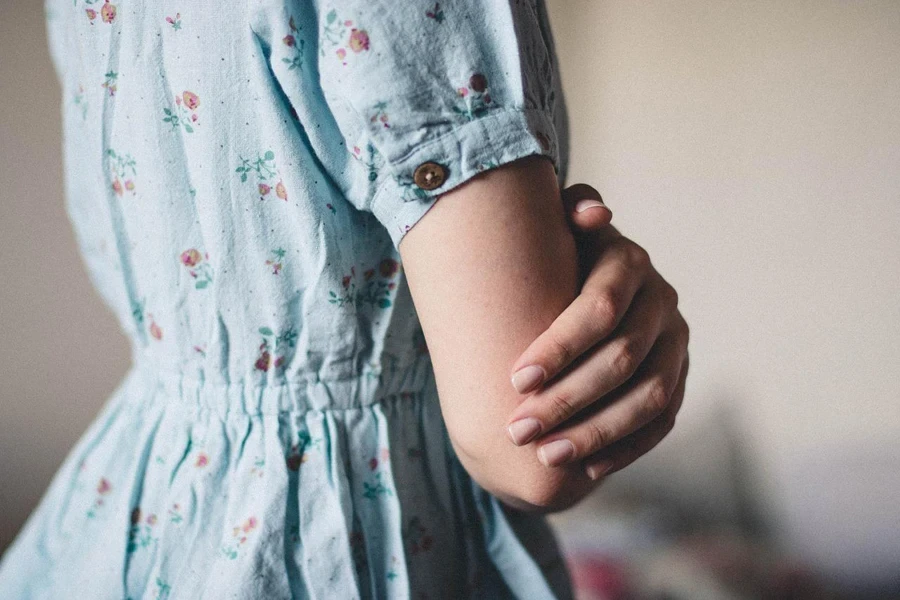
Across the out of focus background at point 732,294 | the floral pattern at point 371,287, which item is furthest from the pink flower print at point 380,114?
the out of focus background at point 732,294

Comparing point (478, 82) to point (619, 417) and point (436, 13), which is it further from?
point (619, 417)

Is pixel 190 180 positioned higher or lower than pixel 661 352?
higher

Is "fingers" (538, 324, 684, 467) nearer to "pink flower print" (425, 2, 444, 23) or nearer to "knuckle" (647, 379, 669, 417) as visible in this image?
"knuckle" (647, 379, 669, 417)

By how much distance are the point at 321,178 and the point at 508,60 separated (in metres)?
0.13

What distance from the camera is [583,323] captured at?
1.16ft

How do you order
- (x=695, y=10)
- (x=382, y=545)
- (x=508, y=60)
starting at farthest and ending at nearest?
1. (x=695, y=10)
2. (x=382, y=545)
3. (x=508, y=60)

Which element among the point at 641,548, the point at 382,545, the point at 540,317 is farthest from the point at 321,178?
the point at 641,548

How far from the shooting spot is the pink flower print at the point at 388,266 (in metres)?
0.44

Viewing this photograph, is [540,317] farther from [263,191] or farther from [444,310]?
[263,191]

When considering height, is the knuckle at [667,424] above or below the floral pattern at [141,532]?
above

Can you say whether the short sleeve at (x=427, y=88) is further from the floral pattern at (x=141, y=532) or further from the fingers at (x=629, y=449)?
the floral pattern at (x=141, y=532)

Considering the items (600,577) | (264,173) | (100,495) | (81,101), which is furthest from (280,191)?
(600,577)

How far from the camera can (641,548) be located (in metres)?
1.29

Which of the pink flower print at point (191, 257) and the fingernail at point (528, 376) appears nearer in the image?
the fingernail at point (528, 376)
